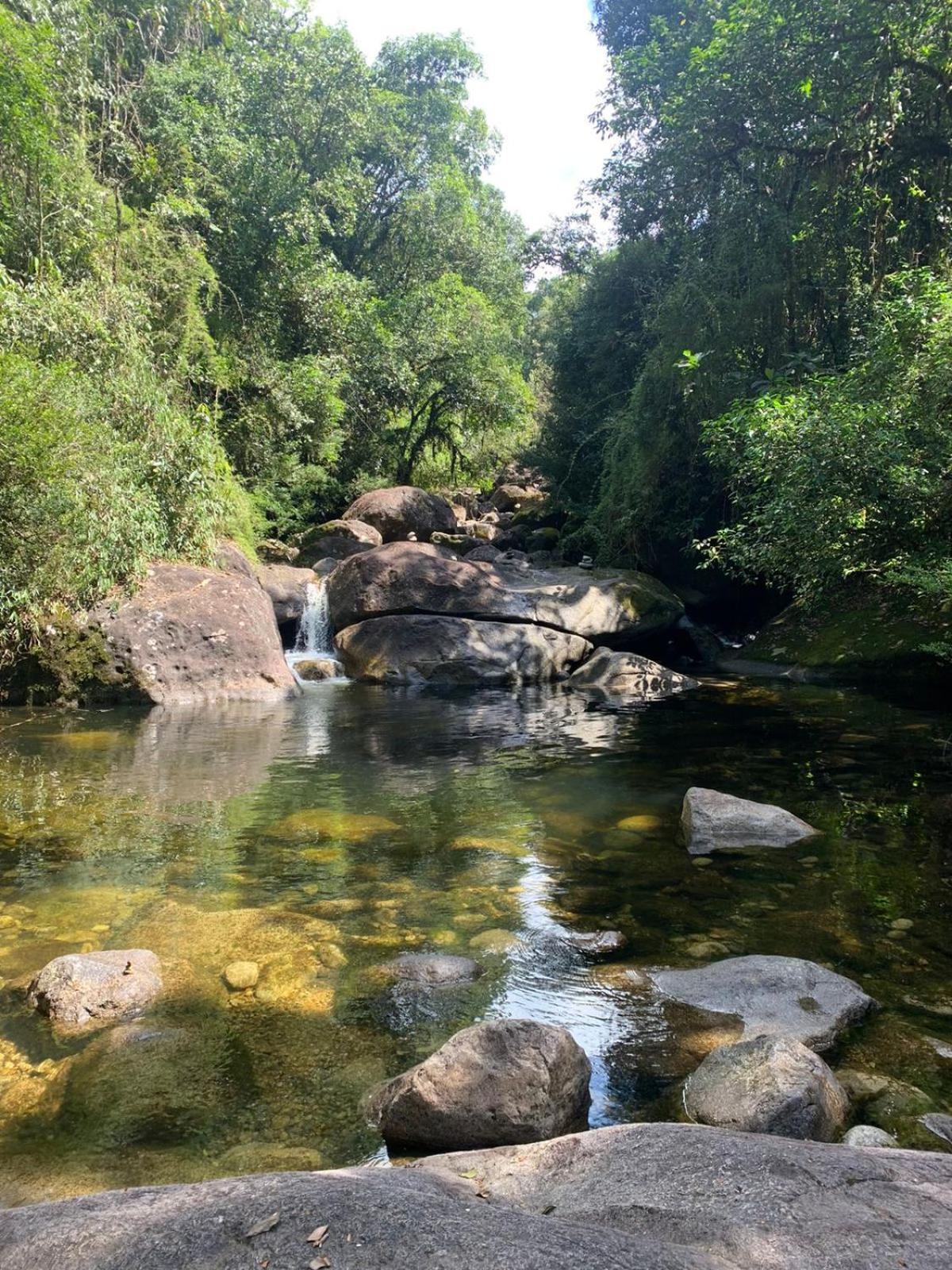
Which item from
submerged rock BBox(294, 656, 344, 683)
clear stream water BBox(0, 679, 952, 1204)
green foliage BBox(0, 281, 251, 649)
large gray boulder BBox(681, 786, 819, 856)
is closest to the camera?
clear stream water BBox(0, 679, 952, 1204)

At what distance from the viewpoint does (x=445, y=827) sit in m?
6.71

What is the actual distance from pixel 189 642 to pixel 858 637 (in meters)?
10.9

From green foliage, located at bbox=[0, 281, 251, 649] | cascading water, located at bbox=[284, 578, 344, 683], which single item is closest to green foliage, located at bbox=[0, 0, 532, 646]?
green foliage, located at bbox=[0, 281, 251, 649]

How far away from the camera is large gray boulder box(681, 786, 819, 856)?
19.9 feet

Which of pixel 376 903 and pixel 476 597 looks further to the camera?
pixel 476 597

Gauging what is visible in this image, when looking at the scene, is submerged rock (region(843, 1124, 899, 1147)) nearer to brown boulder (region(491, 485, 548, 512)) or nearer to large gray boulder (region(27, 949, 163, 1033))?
large gray boulder (region(27, 949, 163, 1033))

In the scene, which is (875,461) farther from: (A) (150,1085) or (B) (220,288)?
(B) (220,288)

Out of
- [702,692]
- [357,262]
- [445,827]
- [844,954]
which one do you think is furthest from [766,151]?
[357,262]

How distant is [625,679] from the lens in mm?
14539

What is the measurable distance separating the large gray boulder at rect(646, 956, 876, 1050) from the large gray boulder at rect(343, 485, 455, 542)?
19248 millimetres

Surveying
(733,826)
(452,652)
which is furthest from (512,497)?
(733,826)

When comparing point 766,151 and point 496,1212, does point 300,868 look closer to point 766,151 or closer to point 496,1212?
point 496,1212

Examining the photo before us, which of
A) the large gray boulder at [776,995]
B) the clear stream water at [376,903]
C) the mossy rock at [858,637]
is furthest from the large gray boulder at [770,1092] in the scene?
the mossy rock at [858,637]

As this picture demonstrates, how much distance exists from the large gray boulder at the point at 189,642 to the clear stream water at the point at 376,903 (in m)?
2.05
